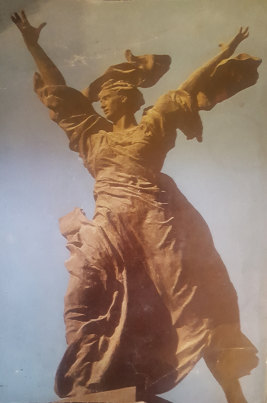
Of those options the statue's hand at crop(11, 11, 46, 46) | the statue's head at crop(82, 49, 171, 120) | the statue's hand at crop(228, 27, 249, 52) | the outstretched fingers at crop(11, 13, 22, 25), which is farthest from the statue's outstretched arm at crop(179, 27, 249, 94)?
the outstretched fingers at crop(11, 13, 22, 25)

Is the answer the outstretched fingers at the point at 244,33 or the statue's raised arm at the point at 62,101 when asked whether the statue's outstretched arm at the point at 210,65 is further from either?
the statue's raised arm at the point at 62,101

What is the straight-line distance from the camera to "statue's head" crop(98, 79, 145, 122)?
17.7 feet

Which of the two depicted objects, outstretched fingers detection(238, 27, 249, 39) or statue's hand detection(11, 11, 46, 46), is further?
statue's hand detection(11, 11, 46, 46)

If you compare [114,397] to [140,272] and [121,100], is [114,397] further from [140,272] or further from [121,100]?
[121,100]

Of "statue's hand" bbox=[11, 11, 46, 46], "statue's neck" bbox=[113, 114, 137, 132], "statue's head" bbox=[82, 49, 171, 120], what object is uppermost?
"statue's hand" bbox=[11, 11, 46, 46]

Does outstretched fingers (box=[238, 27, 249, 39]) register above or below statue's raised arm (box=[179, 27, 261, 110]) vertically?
above

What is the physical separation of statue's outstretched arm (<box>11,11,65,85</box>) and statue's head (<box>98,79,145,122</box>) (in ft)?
1.73

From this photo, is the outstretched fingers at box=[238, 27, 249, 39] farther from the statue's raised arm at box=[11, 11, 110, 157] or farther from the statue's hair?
the statue's raised arm at box=[11, 11, 110, 157]

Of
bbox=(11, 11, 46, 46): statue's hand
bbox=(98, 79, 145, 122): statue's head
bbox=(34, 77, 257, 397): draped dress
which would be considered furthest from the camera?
bbox=(11, 11, 46, 46): statue's hand

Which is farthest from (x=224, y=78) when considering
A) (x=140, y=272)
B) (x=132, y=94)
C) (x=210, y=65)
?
(x=140, y=272)

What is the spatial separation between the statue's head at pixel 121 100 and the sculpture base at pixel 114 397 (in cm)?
269

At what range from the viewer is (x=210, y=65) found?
533 centimetres

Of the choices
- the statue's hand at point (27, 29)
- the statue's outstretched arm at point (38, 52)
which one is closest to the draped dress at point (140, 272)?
the statue's outstretched arm at point (38, 52)

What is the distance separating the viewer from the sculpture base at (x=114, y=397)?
451cm
